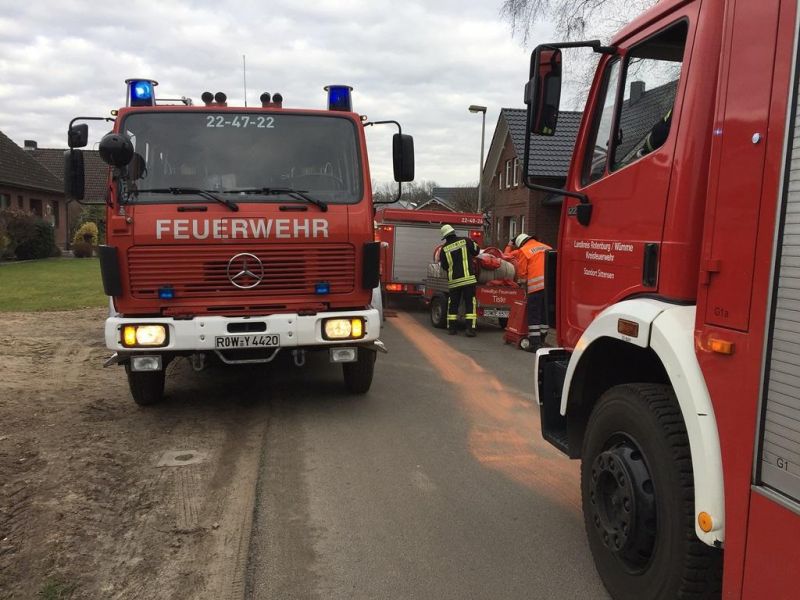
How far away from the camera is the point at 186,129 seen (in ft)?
18.2

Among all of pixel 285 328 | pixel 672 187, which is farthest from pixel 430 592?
pixel 285 328

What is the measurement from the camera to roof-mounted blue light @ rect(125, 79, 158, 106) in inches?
223

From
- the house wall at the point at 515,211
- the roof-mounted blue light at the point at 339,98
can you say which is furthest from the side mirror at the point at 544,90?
the house wall at the point at 515,211

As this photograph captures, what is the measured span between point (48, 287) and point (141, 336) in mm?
13294

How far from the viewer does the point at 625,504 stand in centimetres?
261

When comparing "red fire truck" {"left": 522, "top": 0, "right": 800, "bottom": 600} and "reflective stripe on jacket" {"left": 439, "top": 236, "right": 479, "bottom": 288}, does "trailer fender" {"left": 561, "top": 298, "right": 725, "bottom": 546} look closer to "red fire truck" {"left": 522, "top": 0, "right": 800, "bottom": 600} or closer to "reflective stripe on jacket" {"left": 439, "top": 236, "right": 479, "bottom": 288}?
"red fire truck" {"left": 522, "top": 0, "right": 800, "bottom": 600}

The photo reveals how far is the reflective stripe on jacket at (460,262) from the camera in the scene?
10664 millimetres

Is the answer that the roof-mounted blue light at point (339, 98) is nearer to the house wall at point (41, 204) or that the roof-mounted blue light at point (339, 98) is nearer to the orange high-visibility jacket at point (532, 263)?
the orange high-visibility jacket at point (532, 263)

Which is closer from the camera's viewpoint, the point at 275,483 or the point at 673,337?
the point at 673,337

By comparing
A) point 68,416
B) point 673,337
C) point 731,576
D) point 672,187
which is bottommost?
point 68,416

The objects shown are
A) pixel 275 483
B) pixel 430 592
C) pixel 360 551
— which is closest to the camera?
pixel 430 592

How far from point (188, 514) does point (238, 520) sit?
12.2 inches

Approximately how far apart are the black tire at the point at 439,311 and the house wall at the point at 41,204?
76.7 ft

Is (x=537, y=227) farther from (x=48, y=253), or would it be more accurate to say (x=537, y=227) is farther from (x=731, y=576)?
(x=731, y=576)
